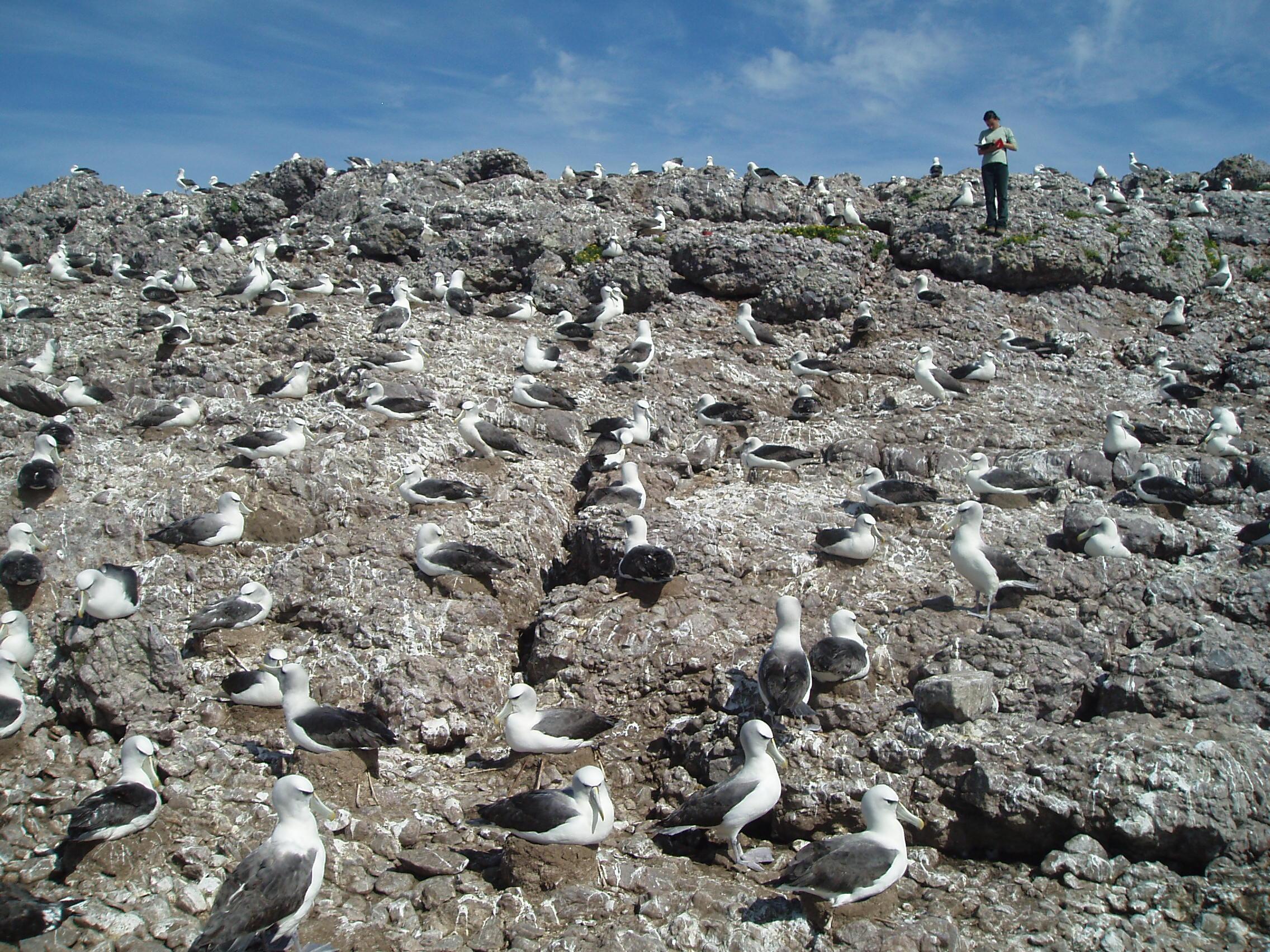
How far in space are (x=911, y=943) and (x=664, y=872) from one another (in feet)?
6.36

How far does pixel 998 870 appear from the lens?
723 cm

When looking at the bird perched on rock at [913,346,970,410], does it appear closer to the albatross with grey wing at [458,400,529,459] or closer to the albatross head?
the albatross with grey wing at [458,400,529,459]

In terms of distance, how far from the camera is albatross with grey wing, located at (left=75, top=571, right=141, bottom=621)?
31.3 ft

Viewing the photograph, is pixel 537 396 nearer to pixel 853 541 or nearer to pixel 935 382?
pixel 853 541

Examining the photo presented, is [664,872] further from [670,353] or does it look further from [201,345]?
[201,345]

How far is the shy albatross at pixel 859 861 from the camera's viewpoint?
20.6 feet

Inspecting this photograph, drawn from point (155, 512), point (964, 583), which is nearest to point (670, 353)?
point (964, 583)

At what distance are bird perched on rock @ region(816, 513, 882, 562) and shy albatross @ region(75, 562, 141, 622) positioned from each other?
815 cm

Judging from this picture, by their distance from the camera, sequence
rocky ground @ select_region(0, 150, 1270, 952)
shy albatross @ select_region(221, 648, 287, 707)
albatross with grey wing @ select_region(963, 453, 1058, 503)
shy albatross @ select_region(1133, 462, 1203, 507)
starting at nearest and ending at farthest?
rocky ground @ select_region(0, 150, 1270, 952) < shy albatross @ select_region(221, 648, 287, 707) < shy albatross @ select_region(1133, 462, 1203, 507) < albatross with grey wing @ select_region(963, 453, 1058, 503)


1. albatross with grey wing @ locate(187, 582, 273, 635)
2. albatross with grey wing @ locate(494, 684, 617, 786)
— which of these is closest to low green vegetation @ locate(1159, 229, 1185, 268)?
albatross with grey wing @ locate(494, 684, 617, 786)

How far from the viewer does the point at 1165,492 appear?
39.6ft

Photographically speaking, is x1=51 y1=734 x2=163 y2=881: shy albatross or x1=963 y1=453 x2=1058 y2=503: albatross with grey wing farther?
x1=963 y1=453 x2=1058 y2=503: albatross with grey wing

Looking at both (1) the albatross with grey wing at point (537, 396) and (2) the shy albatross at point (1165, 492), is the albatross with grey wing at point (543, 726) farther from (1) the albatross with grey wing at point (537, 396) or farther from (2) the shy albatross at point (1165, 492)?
(2) the shy albatross at point (1165, 492)

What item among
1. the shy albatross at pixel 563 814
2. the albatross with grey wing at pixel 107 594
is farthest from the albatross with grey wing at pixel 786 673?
the albatross with grey wing at pixel 107 594
